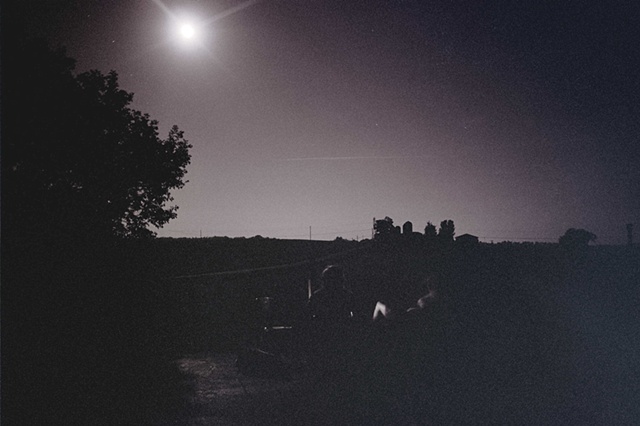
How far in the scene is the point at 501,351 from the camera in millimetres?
6180

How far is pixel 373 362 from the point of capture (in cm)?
663

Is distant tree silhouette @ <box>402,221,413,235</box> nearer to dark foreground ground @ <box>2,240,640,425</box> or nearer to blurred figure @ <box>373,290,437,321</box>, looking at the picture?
dark foreground ground @ <box>2,240,640,425</box>

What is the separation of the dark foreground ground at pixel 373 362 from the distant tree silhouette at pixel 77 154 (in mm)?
2632

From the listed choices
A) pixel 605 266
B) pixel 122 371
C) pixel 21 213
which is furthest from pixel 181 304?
pixel 605 266

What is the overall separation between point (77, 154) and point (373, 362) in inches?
587

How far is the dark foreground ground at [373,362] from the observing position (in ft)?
17.2


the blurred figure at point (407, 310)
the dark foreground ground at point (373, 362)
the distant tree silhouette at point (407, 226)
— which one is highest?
the distant tree silhouette at point (407, 226)

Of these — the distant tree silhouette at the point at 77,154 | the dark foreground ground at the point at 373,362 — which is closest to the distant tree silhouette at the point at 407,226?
the dark foreground ground at the point at 373,362

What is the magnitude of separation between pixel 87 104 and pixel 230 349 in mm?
12313

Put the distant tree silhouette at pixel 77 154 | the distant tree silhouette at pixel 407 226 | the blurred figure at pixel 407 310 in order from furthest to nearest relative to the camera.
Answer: the distant tree silhouette at pixel 407 226 < the distant tree silhouette at pixel 77 154 < the blurred figure at pixel 407 310

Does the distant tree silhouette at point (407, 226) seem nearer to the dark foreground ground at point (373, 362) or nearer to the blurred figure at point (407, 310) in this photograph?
the dark foreground ground at point (373, 362)

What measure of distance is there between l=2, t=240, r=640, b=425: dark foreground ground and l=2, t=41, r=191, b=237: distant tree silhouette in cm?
263

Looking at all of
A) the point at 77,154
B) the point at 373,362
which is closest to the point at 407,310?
the point at 373,362

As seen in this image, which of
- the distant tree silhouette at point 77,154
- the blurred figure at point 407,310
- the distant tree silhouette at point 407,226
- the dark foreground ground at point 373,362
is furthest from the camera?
the distant tree silhouette at point 407,226
